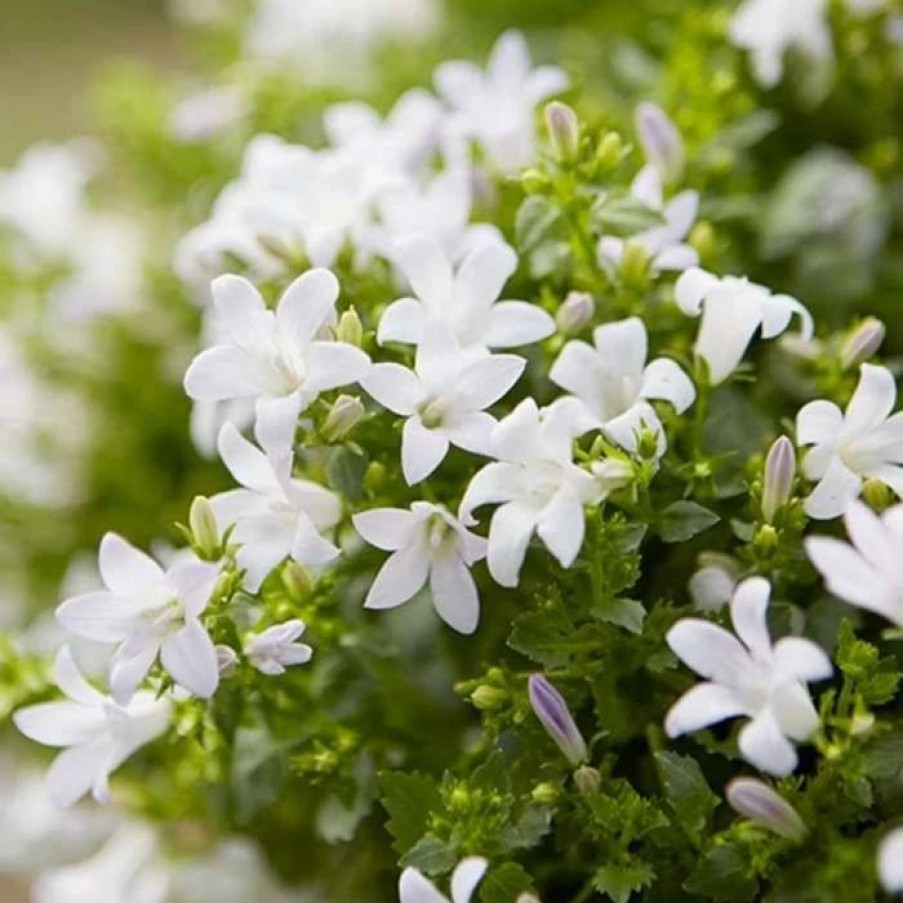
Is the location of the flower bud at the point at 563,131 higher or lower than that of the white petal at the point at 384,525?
higher

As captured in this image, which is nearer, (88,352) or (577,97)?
(577,97)

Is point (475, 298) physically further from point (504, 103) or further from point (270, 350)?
A: point (504, 103)

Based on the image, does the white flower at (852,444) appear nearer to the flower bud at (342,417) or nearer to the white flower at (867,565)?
the white flower at (867,565)

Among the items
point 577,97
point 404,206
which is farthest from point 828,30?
point 404,206

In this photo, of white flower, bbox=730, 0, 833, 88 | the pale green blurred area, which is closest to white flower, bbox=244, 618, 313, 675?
white flower, bbox=730, 0, 833, 88

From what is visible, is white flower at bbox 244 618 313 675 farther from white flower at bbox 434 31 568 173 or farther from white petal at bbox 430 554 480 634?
white flower at bbox 434 31 568 173

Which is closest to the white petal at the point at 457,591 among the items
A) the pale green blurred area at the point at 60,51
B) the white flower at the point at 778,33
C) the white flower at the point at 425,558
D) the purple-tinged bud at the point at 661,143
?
the white flower at the point at 425,558

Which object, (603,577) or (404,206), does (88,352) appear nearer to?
(404,206)
